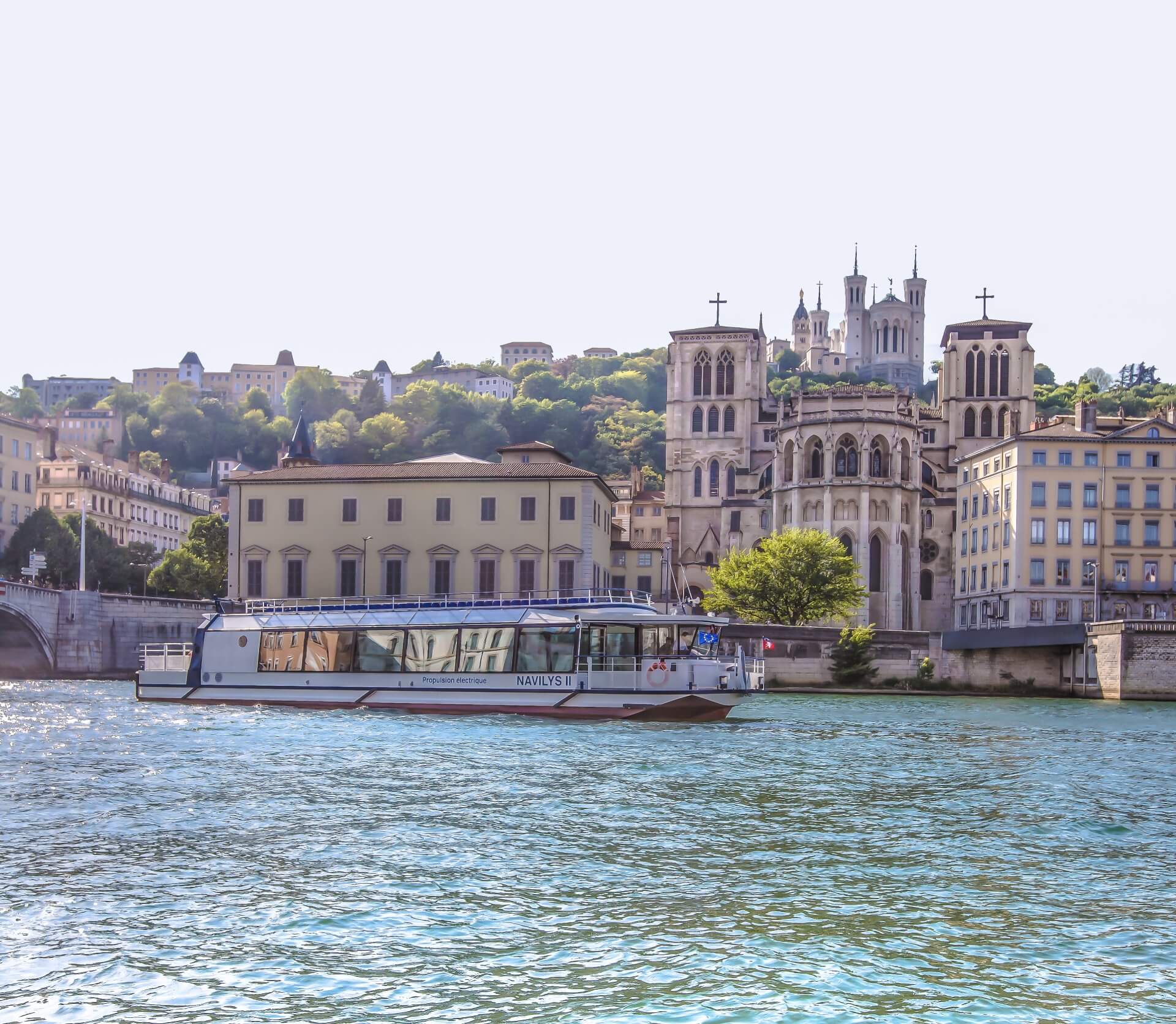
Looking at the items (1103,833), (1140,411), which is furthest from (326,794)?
(1140,411)

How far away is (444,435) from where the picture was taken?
641 ft

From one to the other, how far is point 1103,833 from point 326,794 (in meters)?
12.4

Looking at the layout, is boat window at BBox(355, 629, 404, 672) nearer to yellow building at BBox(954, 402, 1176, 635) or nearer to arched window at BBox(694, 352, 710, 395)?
yellow building at BBox(954, 402, 1176, 635)

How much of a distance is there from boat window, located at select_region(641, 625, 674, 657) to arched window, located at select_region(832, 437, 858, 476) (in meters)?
57.3

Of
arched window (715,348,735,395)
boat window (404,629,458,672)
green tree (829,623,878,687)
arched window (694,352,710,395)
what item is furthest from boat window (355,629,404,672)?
arched window (694,352,710,395)

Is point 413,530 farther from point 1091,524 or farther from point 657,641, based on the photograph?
point 1091,524

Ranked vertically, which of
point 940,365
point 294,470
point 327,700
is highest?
point 940,365

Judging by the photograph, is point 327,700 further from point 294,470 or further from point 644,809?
point 294,470

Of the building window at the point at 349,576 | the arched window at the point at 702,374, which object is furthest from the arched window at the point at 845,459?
the building window at the point at 349,576

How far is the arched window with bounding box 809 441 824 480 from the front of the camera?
327ft

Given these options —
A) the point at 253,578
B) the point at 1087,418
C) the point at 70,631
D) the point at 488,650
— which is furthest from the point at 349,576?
the point at 1087,418

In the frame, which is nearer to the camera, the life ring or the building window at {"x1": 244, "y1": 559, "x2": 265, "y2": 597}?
the life ring

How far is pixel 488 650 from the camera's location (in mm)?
45562

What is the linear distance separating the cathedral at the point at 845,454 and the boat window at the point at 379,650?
52.3m
